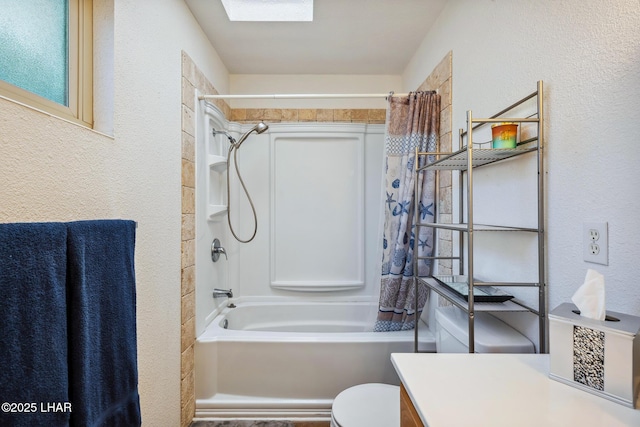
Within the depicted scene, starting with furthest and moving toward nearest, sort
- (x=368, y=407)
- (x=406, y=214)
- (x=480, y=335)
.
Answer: (x=406, y=214) → (x=368, y=407) → (x=480, y=335)

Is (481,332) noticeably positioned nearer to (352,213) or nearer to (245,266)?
(352,213)

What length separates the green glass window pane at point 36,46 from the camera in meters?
0.73

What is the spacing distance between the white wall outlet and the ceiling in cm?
151

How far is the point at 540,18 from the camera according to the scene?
3.26 feet

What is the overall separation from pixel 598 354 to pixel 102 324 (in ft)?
4.19

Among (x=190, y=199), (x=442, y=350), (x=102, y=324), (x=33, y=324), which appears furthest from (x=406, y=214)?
(x=33, y=324)

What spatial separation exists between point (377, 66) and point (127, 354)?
2496mm

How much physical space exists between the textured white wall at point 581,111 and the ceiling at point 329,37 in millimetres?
679

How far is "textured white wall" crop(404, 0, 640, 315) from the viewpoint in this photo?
73 centimetres

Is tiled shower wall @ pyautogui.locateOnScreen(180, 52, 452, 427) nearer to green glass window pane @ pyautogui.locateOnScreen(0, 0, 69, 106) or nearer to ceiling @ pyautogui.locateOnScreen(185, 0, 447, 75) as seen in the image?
ceiling @ pyautogui.locateOnScreen(185, 0, 447, 75)

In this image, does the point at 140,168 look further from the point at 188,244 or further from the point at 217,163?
the point at 217,163

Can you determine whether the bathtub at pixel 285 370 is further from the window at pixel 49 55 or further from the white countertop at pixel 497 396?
the window at pixel 49 55

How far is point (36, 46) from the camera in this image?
805 millimetres

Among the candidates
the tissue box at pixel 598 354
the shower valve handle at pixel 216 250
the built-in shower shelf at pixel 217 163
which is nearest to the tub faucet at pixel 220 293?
the shower valve handle at pixel 216 250
